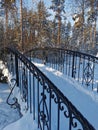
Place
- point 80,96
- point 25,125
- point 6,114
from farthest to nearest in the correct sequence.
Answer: point 80,96 < point 6,114 < point 25,125

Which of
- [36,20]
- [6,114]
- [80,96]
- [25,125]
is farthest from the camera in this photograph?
[36,20]

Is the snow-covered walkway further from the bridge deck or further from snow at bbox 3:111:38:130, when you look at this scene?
the bridge deck

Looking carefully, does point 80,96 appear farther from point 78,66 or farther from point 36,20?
point 36,20

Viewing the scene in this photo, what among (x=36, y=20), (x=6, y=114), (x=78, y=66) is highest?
(x=36, y=20)

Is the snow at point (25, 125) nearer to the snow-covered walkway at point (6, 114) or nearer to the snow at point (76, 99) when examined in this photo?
the snow at point (76, 99)

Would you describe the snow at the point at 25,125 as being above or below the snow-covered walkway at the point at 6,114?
above

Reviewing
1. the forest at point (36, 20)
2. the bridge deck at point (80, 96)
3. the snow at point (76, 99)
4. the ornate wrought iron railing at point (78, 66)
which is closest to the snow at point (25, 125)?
the snow at point (76, 99)

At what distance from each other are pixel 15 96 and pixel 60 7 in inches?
761

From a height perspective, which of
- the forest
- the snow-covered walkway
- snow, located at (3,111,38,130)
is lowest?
the snow-covered walkway

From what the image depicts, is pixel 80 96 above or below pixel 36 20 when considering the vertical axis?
below

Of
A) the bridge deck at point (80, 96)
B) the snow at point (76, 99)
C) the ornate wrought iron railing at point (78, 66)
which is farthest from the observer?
the ornate wrought iron railing at point (78, 66)

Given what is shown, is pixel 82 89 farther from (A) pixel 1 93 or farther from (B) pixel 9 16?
(B) pixel 9 16

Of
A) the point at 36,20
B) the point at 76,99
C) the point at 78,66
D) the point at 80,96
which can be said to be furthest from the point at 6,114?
the point at 36,20

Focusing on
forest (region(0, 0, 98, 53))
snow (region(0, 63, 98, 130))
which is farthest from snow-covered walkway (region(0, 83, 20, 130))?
forest (region(0, 0, 98, 53))
